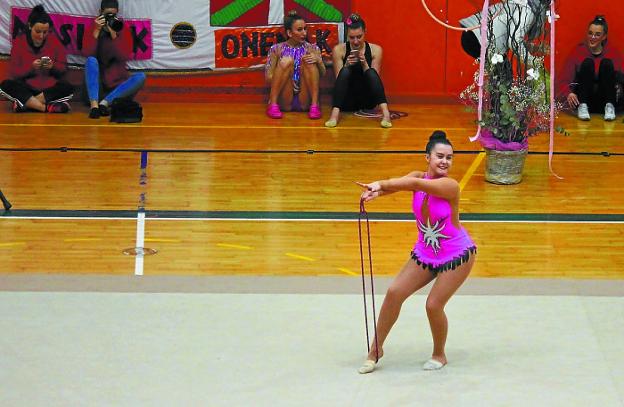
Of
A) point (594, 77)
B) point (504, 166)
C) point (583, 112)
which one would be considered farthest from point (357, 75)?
point (504, 166)

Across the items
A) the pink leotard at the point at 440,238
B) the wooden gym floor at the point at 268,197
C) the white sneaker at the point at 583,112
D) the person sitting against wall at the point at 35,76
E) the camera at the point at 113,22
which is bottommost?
the wooden gym floor at the point at 268,197

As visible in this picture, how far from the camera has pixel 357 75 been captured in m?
12.2

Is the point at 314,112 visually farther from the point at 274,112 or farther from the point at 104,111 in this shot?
the point at 104,111

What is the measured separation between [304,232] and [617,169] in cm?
336

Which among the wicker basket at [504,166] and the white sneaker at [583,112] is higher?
the white sneaker at [583,112]

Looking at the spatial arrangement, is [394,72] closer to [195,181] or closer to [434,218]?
[195,181]

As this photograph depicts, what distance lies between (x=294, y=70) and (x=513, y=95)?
353cm

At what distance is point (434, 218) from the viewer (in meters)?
5.45

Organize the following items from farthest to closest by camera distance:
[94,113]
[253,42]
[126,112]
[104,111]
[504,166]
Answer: [253,42] < [104,111] < [94,113] < [126,112] < [504,166]

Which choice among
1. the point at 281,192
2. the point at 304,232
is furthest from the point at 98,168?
the point at 304,232

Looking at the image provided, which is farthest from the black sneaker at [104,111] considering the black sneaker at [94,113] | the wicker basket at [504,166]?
the wicker basket at [504,166]

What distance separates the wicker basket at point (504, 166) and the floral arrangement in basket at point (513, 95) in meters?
0.05

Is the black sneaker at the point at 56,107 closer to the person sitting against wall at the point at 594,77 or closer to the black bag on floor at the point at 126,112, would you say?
the black bag on floor at the point at 126,112

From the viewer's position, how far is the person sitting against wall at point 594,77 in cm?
1225
